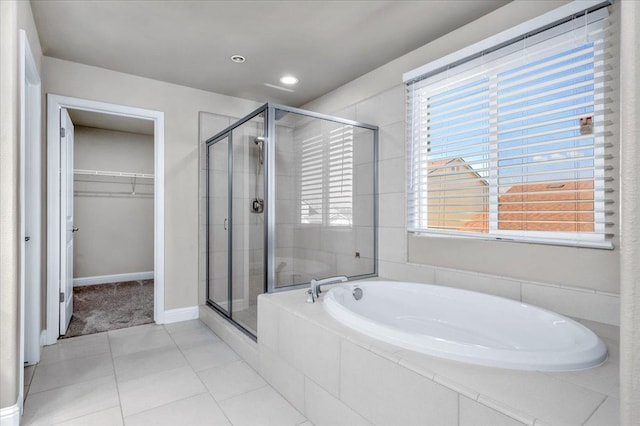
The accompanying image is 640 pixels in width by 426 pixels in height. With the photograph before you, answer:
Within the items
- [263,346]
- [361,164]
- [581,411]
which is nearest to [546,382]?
[581,411]

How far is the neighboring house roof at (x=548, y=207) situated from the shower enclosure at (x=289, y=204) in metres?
1.05

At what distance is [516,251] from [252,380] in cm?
181

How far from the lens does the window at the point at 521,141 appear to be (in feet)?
5.91

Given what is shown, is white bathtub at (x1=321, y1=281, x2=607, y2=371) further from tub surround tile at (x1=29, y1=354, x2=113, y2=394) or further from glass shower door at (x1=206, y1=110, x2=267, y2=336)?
tub surround tile at (x1=29, y1=354, x2=113, y2=394)

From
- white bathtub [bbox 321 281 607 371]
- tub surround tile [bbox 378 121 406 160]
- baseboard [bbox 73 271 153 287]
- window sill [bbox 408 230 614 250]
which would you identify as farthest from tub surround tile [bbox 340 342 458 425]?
baseboard [bbox 73 271 153 287]

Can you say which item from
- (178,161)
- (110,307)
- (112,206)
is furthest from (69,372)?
(112,206)

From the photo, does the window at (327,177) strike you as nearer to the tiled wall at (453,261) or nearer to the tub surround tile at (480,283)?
the tiled wall at (453,261)

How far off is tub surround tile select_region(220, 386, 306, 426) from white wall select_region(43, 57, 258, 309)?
1.73 m

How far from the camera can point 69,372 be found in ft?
7.63

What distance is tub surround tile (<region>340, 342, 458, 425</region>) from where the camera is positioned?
1.16 meters

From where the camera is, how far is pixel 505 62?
216 cm

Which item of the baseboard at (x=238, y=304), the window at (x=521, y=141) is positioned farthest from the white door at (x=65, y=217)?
the window at (x=521, y=141)

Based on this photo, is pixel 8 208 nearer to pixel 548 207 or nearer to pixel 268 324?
pixel 268 324

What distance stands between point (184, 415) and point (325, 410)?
0.78 metres
